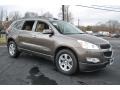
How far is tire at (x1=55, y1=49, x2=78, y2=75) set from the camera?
585 centimetres

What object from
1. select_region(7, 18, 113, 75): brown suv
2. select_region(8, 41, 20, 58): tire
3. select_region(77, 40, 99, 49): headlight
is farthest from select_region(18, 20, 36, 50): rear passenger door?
select_region(77, 40, 99, 49): headlight

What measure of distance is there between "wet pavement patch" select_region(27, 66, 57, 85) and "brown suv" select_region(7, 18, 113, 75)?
64cm

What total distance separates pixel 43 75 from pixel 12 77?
0.93m

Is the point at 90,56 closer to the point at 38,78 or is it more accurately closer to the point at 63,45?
the point at 63,45

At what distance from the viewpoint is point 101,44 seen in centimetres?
588

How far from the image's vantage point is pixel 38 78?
5.69 m

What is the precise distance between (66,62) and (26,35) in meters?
2.23

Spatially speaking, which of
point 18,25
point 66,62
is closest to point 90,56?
point 66,62

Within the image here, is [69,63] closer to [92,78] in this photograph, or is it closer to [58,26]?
[92,78]

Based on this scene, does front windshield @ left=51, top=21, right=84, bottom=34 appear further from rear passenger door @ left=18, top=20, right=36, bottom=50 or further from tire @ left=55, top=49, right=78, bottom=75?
rear passenger door @ left=18, top=20, right=36, bottom=50

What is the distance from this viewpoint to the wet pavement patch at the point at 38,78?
527 centimetres

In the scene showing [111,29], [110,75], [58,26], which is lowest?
[111,29]
